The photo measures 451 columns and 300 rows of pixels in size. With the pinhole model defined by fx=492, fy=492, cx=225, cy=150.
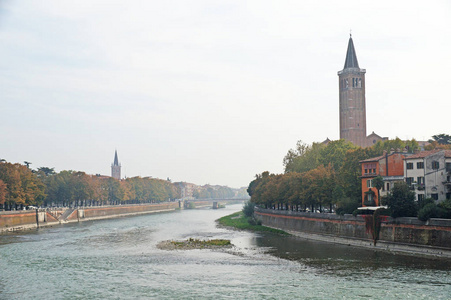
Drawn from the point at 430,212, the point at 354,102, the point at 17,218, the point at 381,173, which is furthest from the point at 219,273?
the point at 354,102

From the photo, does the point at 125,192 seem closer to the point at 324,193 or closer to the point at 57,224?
the point at 57,224

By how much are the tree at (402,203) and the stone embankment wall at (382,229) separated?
1.13 metres

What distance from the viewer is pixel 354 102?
130250mm

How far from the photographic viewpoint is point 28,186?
339 ft

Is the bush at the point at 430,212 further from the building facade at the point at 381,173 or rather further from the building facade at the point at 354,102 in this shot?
the building facade at the point at 354,102

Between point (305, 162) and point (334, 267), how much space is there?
62.2 m

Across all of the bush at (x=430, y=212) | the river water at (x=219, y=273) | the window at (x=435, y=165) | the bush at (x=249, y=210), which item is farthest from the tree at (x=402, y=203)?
the bush at (x=249, y=210)

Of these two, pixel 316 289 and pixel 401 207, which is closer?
pixel 316 289

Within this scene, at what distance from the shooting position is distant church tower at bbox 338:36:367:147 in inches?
5123

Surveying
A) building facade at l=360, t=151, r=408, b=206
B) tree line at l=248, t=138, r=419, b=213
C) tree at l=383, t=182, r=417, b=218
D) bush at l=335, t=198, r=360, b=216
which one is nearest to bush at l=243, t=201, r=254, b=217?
tree line at l=248, t=138, r=419, b=213

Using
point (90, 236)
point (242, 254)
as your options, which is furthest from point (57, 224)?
point (242, 254)

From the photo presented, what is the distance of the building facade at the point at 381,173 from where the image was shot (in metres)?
64.3

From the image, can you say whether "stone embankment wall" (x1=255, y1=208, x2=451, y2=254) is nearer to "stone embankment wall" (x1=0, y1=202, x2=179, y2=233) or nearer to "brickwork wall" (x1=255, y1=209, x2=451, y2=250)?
"brickwork wall" (x1=255, y1=209, x2=451, y2=250)

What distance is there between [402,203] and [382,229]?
401 cm
